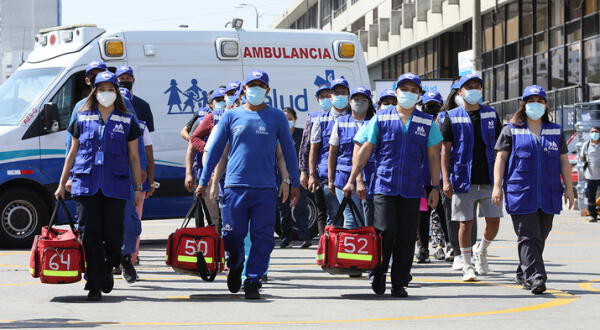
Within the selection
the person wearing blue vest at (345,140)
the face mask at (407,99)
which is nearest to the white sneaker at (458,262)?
the person wearing blue vest at (345,140)

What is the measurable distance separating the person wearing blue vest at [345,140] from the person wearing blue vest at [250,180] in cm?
175

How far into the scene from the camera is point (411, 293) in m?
10.2

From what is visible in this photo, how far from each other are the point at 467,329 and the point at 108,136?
3.32 meters

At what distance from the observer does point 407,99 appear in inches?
392

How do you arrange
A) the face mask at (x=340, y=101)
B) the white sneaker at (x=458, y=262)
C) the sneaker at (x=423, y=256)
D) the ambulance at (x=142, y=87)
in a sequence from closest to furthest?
the white sneaker at (x=458, y=262)
the face mask at (x=340, y=101)
the sneaker at (x=423, y=256)
the ambulance at (x=142, y=87)

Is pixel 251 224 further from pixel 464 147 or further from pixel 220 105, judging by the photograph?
pixel 220 105

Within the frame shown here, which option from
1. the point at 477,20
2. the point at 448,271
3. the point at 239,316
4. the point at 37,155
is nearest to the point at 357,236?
the point at 239,316

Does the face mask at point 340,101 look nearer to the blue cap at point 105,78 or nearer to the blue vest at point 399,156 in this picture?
the blue vest at point 399,156

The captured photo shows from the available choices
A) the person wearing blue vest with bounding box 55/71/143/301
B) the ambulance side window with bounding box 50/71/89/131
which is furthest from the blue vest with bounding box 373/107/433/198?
the ambulance side window with bounding box 50/71/89/131

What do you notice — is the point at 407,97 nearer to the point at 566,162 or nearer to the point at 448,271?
the point at 566,162

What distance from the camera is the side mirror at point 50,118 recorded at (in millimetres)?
15156

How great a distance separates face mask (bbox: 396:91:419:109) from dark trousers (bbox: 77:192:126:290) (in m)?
2.36

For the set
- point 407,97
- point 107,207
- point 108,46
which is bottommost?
point 107,207

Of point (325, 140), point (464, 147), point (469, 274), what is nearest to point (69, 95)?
point (325, 140)
